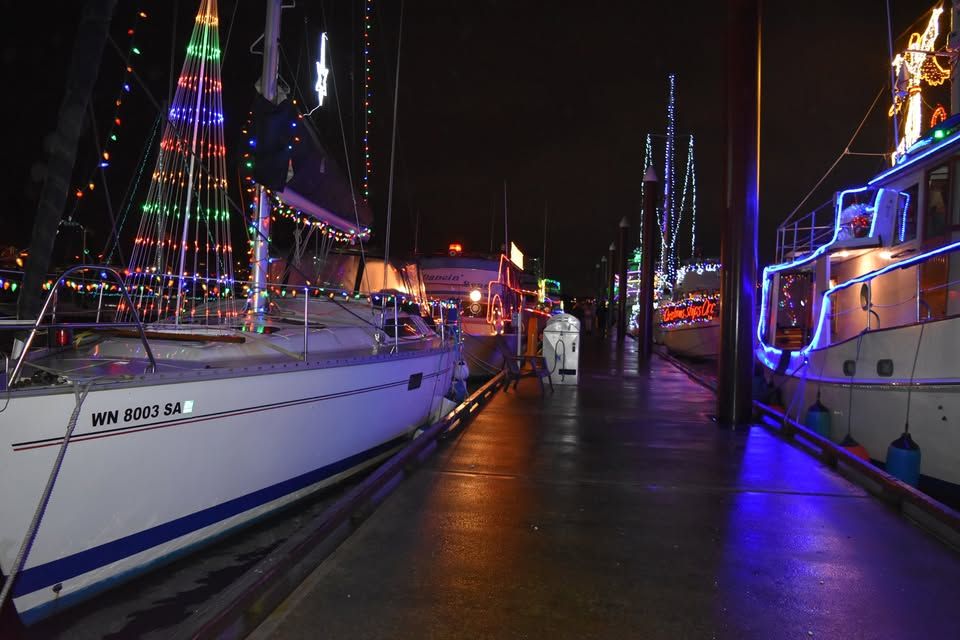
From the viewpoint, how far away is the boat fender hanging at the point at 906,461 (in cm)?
595

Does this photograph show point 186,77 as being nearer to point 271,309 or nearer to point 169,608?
point 271,309

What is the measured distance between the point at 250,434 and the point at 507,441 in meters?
3.36

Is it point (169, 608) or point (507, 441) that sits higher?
point (507, 441)

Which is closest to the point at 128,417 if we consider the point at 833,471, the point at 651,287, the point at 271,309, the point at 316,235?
the point at 271,309

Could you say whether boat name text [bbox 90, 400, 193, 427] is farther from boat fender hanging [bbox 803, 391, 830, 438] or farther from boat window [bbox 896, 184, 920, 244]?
boat window [bbox 896, 184, 920, 244]

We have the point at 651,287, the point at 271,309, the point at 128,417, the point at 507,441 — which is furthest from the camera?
the point at 651,287

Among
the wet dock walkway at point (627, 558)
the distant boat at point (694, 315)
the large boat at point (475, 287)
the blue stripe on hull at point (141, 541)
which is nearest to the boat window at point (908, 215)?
the wet dock walkway at point (627, 558)

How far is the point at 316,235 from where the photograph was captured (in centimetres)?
851

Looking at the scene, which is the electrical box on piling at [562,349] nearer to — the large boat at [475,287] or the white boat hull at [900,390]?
the large boat at [475,287]

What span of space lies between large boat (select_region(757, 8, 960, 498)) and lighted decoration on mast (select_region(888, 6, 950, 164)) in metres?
0.02

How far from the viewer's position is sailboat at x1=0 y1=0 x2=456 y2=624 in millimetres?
3346

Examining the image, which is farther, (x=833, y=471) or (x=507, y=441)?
(x=507, y=441)

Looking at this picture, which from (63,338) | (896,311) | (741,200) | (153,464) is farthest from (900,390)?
(63,338)

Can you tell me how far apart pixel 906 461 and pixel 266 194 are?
723 cm
